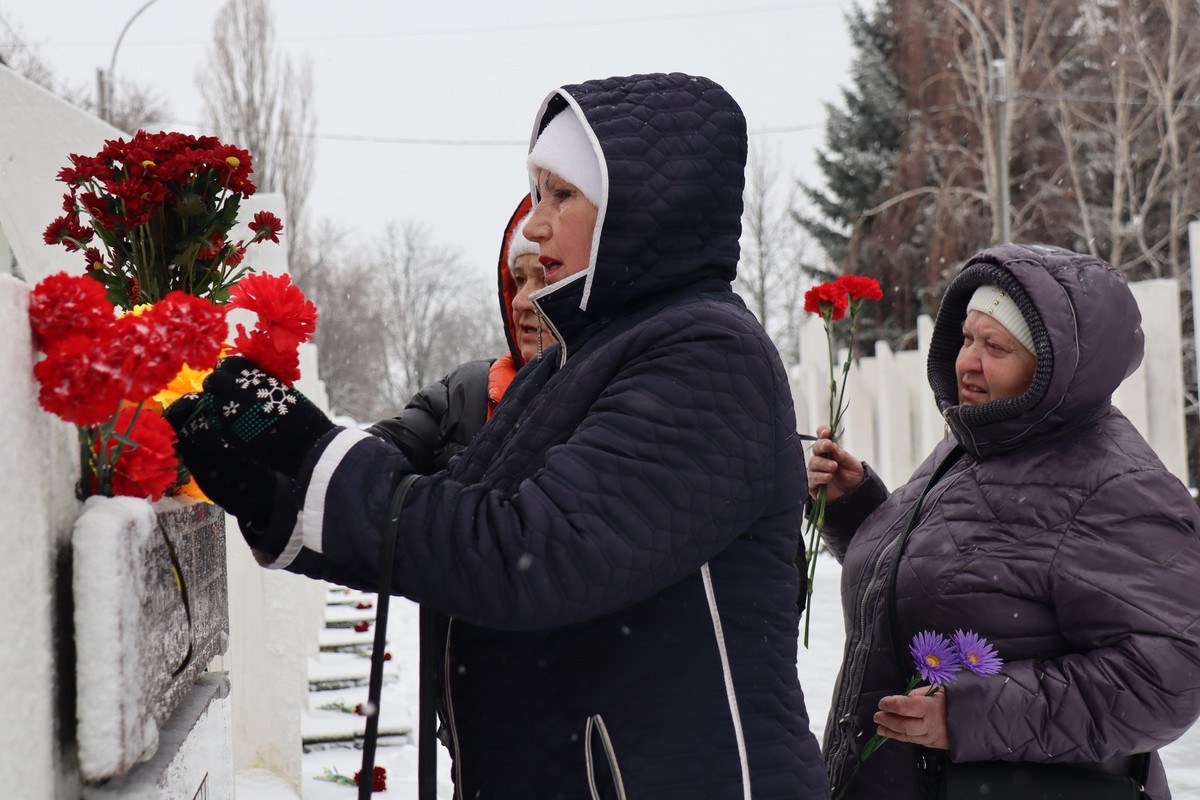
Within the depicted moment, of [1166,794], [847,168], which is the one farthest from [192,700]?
[847,168]

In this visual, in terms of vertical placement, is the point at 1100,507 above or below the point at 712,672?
above

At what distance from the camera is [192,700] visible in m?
1.61

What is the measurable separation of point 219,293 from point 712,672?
1.01 metres

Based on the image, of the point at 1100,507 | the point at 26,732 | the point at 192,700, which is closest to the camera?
the point at 26,732

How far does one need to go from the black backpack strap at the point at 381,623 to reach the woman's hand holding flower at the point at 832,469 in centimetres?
164

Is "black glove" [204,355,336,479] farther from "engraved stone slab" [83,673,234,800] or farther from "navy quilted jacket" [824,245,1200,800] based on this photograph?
"navy quilted jacket" [824,245,1200,800]

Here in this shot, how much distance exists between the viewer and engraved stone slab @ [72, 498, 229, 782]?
1.20 m

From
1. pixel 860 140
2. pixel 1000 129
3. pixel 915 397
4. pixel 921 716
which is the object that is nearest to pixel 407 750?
pixel 921 716

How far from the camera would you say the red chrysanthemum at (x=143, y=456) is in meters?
A: 1.32

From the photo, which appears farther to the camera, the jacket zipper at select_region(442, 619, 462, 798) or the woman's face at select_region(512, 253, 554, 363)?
the woman's face at select_region(512, 253, 554, 363)

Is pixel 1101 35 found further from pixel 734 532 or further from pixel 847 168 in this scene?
pixel 734 532

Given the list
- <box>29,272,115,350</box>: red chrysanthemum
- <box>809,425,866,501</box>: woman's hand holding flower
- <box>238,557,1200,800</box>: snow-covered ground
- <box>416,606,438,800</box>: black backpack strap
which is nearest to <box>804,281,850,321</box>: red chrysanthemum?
<box>809,425,866,501</box>: woman's hand holding flower

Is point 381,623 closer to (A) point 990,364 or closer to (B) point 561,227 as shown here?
(B) point 561,227

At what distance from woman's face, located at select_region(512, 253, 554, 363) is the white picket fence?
310cm
